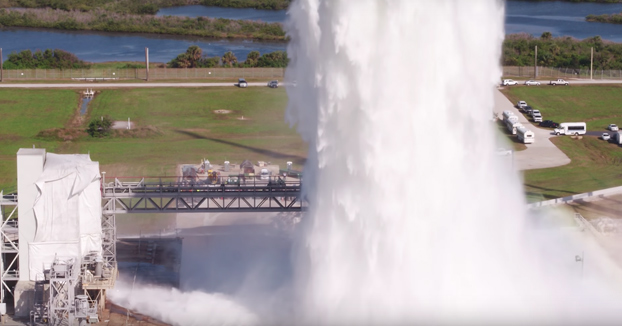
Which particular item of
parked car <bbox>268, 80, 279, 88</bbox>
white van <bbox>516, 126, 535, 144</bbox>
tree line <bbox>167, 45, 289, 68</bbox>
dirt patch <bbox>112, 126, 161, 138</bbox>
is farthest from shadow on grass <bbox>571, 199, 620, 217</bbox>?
tree line <bbox>167, 45, 289, 68</bbox>

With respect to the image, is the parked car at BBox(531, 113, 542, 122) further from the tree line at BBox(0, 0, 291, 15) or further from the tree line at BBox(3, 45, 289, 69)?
the tree line at BBox(0, 0, 291, 15)

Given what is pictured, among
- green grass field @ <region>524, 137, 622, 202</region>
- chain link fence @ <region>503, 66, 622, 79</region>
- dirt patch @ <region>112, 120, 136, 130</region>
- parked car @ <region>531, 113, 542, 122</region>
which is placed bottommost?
green grass field @ <region>524, 137, 622, 202</region>

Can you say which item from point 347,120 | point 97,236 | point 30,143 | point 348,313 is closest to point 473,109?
point 347,120

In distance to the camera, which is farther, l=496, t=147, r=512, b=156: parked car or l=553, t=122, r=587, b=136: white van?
l=553, t=122, r=587, b=136: white van

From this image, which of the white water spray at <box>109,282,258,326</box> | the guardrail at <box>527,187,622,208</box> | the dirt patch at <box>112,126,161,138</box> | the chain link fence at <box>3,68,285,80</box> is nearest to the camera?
the white water spray at <box>109,282,258,326</box>

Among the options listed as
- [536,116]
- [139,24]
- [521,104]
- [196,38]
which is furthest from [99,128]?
[139,24]

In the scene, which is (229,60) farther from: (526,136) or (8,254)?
(8,254)

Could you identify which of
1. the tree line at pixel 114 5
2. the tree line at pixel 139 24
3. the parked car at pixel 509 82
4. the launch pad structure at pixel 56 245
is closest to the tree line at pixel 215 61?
the parked car at pixel 509 82

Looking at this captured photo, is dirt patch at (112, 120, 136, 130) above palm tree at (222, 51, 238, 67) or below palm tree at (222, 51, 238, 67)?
below

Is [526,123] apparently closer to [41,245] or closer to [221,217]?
[221,217]
